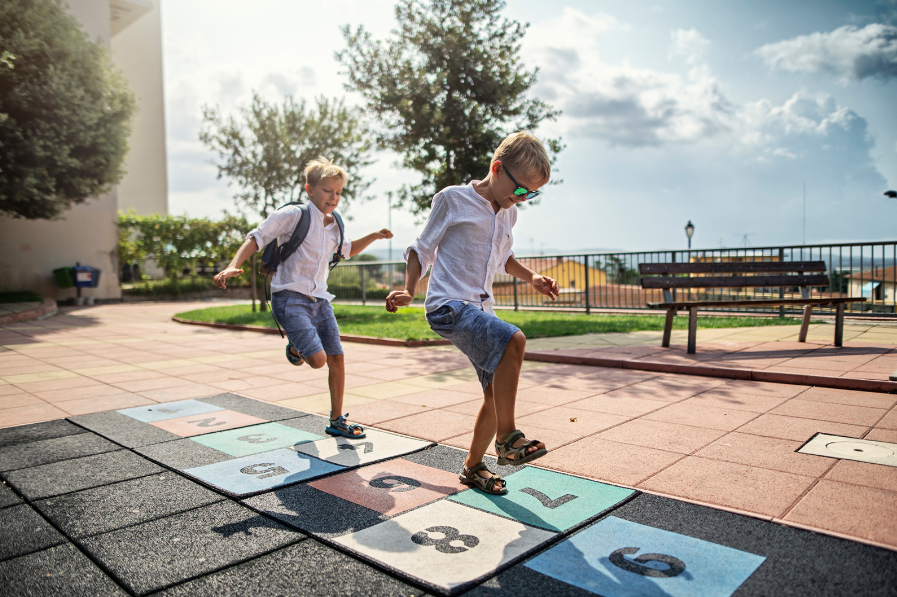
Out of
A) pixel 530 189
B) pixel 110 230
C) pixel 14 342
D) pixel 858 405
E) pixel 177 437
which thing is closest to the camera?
pixel 530 189

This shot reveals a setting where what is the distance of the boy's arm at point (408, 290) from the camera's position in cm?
260

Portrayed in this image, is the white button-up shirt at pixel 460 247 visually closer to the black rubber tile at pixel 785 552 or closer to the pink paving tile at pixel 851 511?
the black rubber tile at pixel 785 552

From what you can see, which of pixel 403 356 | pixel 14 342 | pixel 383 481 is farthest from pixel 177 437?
pixel 14 342

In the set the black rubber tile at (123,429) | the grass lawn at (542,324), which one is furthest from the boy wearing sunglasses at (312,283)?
the grass lawn at (542,324)

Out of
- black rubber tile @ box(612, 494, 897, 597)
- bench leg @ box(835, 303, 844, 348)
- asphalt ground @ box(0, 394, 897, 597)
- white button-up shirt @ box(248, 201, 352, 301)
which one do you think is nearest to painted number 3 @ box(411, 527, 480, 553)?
asphalt ground @ box(0, 394, 897, 597)

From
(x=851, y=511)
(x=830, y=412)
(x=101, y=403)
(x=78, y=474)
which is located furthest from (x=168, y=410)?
(x=830, y=412)

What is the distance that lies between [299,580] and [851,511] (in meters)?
2.25

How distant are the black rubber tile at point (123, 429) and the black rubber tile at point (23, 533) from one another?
43.0 inches

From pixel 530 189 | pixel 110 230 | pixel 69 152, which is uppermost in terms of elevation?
pixel 69 152

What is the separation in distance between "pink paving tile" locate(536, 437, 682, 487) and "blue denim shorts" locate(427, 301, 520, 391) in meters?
0.84

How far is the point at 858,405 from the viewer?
4.41 m

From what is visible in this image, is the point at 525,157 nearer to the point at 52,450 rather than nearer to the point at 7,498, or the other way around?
the point at 7,498

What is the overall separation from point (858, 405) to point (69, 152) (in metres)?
17.4

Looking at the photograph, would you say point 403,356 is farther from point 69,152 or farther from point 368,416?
point 69,152
